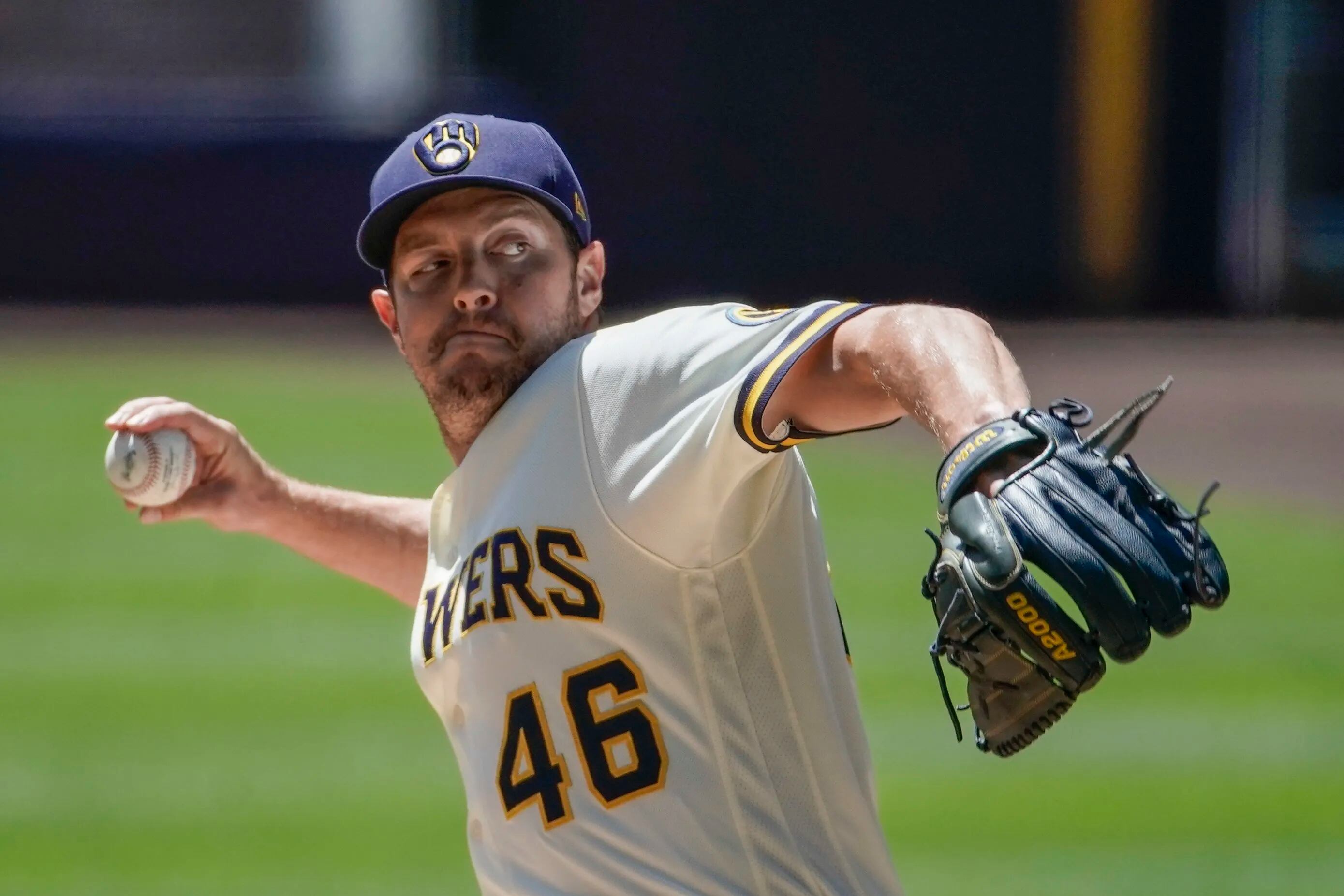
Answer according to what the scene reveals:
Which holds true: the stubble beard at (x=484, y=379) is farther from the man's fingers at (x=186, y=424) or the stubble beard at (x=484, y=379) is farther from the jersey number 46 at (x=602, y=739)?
the man's fingers at (x=186, y=424)

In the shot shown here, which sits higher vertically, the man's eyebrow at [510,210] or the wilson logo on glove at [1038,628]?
the man's eyebrow at [510,210]

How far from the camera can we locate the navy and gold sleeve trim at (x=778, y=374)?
7.54 feet

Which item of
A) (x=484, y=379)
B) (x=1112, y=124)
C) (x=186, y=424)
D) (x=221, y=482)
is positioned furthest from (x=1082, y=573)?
(x=1112, y=124)

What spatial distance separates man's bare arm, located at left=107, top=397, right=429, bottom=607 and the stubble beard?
0.64 m

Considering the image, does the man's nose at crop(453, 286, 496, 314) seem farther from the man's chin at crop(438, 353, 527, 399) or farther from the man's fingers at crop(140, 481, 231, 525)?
the man's fingers at crop(140, 481, 231, 525)

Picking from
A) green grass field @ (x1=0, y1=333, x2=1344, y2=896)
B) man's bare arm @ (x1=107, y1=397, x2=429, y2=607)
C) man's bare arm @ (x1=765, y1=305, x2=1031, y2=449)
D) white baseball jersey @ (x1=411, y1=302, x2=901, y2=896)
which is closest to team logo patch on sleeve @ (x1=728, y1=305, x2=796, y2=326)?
white baseball jersey @ (x1=411, y1=302, x2=901, y2=896)

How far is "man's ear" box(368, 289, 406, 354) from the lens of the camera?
318 centimetres

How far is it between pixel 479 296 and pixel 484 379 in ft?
0.42

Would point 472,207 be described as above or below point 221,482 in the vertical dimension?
above

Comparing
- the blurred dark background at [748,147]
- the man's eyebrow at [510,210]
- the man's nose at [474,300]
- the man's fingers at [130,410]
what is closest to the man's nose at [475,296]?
the man's nose at [474,300]

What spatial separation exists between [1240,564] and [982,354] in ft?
24.9

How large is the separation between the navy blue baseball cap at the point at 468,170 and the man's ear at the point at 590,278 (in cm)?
7

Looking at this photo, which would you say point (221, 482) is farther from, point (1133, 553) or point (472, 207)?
point (1133, 553)

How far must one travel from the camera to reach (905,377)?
2.14 m
